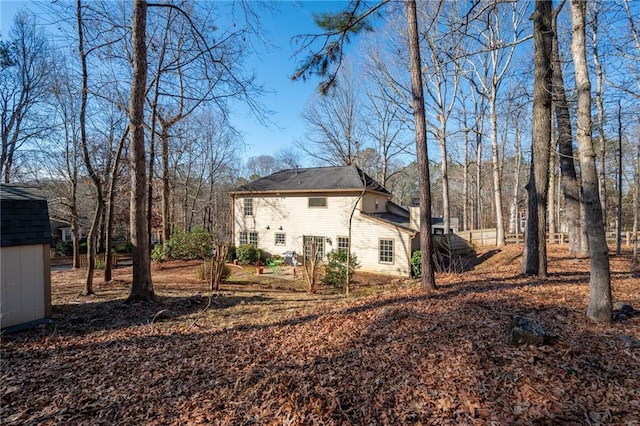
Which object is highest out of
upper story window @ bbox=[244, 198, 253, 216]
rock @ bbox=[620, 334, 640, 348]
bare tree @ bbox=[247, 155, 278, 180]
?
bare tree @ bbox=[247, 155, 278, 180]

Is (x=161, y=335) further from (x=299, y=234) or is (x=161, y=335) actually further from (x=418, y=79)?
(x=299, y=234)

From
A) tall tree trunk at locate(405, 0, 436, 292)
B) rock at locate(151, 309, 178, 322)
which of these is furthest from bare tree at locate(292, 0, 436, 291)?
rock at locate(151, 309, 178, 322)

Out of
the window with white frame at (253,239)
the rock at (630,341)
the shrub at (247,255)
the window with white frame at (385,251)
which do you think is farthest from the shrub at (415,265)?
the rock at (630,341)

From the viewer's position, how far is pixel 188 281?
11.9m

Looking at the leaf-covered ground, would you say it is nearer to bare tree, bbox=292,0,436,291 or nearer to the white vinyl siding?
bare tree, bbox=292,0,436,291

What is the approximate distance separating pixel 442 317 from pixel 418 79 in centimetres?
543

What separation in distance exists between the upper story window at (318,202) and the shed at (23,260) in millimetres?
12299

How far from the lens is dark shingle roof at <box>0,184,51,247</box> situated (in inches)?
208

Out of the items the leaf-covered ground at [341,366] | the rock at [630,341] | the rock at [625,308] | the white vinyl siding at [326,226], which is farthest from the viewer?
the white vinyl siding at [326,226]

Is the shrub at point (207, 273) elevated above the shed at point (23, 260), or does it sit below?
below

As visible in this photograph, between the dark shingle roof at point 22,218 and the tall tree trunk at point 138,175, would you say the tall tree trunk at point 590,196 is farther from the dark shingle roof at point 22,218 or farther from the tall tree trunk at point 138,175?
the dark shingle roof at point 22,218

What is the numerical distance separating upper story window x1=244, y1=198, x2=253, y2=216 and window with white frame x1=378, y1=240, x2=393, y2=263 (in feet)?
29.5

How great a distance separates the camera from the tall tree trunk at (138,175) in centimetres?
711

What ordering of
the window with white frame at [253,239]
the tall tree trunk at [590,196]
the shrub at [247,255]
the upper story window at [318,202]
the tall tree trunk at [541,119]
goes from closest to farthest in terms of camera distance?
the tall tree trunk at [590,196] → the tall tree trunk at [541,119] → the upper story window at [318,202] → the shrub at [247,255] → the window with white frame at [253,239]
